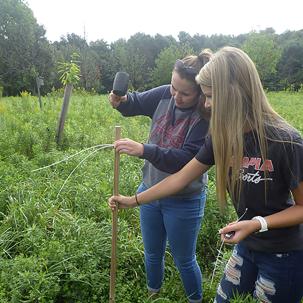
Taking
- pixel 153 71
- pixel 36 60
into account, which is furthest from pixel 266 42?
pixel 36 60

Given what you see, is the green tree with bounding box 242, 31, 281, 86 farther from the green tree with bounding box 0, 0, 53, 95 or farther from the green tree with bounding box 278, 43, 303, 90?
the green tree with bounding box 0, 0, 53, 95

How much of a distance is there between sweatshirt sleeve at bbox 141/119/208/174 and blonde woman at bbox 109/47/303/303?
0.79 feet

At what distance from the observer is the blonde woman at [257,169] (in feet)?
4.71

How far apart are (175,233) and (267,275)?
65cm

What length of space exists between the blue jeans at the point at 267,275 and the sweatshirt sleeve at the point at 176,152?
518mm

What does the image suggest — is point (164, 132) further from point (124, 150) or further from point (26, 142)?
point (26, 142)

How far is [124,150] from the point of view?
72.4 inches

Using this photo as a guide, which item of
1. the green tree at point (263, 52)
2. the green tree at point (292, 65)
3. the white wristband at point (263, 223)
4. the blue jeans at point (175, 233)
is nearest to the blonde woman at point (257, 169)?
the white wristband at point (263, 223)

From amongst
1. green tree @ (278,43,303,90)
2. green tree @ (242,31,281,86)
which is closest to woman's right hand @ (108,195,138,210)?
green tree @ (242,31,281,86)

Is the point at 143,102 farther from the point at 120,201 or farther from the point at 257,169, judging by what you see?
the point at 257,169

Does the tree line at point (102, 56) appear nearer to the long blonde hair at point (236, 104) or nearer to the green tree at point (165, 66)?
the green tree at point (165, 66)

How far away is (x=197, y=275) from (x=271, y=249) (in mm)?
887

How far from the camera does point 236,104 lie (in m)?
1.46

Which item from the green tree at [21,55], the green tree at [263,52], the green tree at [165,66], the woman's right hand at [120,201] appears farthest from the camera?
the green tree at [165,66]
